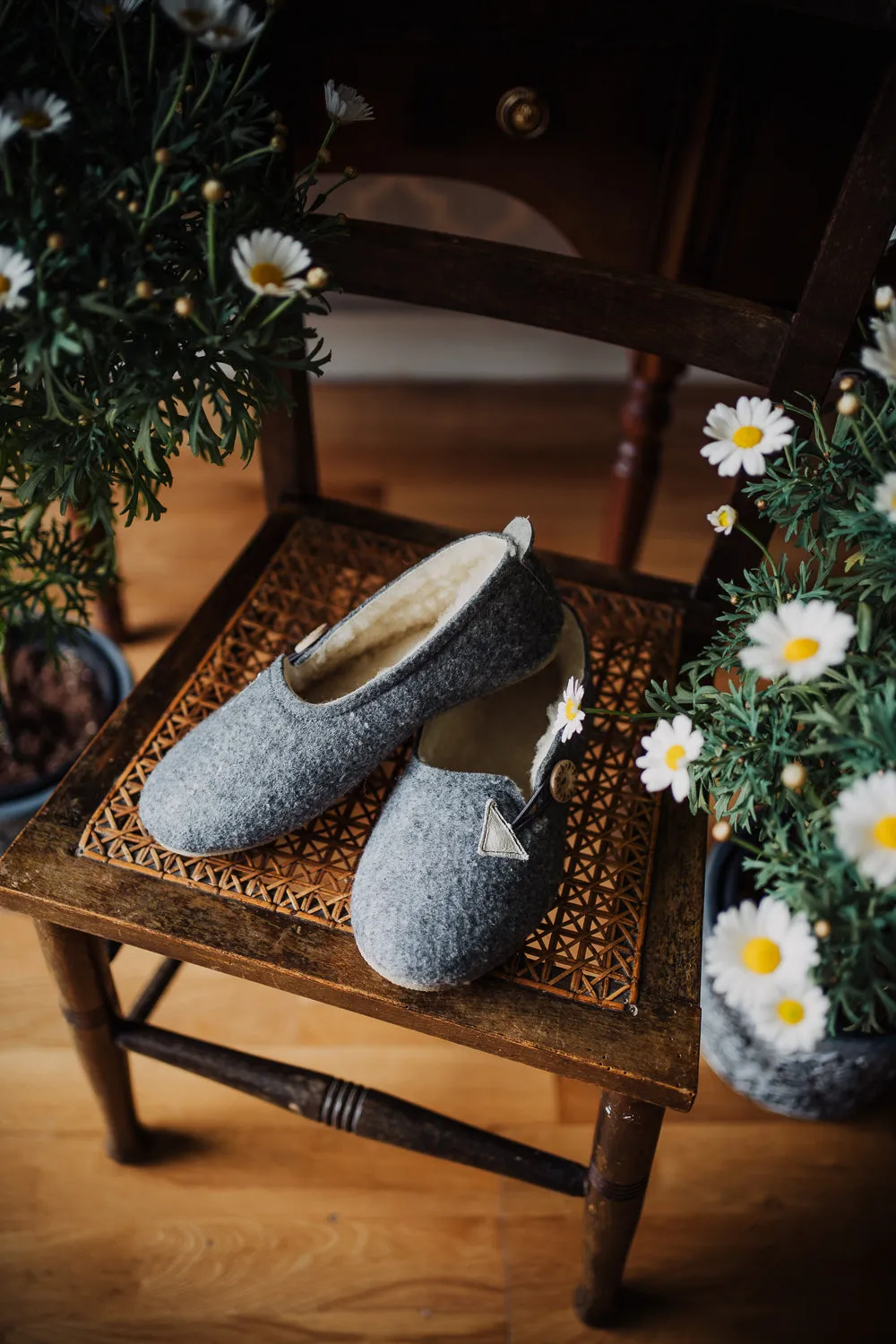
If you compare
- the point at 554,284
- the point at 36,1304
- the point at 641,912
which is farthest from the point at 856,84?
the point at 36,1304

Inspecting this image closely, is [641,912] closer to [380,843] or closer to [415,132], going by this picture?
[380,843]

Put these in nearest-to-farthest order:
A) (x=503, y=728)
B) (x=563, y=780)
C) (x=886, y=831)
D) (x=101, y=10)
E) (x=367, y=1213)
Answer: (x=886, y=831) → (x=101, y=10) → (x=563, y=780) → (x=503, y=728) → (x=367, y=1213)

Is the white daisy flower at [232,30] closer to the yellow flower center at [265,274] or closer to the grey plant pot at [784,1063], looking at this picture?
the yellow flower center at [265,274]

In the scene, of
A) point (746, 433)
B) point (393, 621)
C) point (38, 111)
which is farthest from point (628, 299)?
point (38, 111)

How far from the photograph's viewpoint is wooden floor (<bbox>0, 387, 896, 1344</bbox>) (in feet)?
2.77

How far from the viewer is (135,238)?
0.52 metres

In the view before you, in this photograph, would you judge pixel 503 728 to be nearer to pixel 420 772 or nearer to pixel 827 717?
pixel 420 772

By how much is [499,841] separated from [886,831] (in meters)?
0.24

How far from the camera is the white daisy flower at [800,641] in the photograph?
18.4 inches

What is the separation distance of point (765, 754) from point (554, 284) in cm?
35

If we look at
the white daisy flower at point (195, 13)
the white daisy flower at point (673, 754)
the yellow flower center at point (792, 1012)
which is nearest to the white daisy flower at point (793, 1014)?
the yellow flower center at point (792, 1012)

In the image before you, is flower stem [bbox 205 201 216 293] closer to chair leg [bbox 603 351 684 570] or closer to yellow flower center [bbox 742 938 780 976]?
yellow flower center [bbox 742 938 780 976]

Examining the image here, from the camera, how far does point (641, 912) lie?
667mm

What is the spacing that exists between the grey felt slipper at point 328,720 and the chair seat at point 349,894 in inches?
1.3
